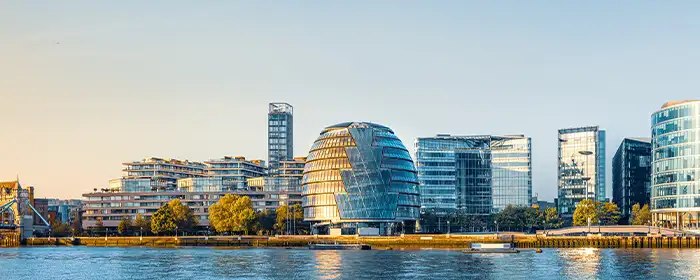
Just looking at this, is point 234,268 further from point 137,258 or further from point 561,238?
point 561,238

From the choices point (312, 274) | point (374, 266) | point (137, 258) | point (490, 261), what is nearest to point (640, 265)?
point (490, 261)

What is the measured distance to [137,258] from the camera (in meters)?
137

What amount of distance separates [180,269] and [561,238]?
77414 mm

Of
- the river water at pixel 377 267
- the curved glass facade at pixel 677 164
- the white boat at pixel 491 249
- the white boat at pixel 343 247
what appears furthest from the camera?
the curved glass facade at pixel 677 164

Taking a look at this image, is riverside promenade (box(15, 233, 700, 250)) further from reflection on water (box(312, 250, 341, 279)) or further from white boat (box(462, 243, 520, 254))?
reflection on water (box(312, 250, 341, 279))

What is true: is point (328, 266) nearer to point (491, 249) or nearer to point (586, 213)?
point (491, 249)

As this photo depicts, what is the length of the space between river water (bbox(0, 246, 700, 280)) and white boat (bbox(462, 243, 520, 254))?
6388mm

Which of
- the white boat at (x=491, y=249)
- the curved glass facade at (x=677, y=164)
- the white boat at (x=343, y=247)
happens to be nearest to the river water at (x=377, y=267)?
the white boat at (x=491, y=249)

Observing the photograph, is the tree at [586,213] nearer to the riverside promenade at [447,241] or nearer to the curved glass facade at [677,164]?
the curved glass facade at [677,164]

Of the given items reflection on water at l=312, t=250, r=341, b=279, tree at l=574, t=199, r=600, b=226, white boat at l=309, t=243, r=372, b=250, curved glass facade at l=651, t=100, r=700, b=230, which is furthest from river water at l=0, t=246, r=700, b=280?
tree at l=574, t=199, r=600, b=226

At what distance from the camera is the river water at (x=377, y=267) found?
9556cm

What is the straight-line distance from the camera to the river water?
314 feet

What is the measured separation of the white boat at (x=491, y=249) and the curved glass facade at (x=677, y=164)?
49.0 metres

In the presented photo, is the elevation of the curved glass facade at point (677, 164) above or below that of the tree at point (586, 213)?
above
